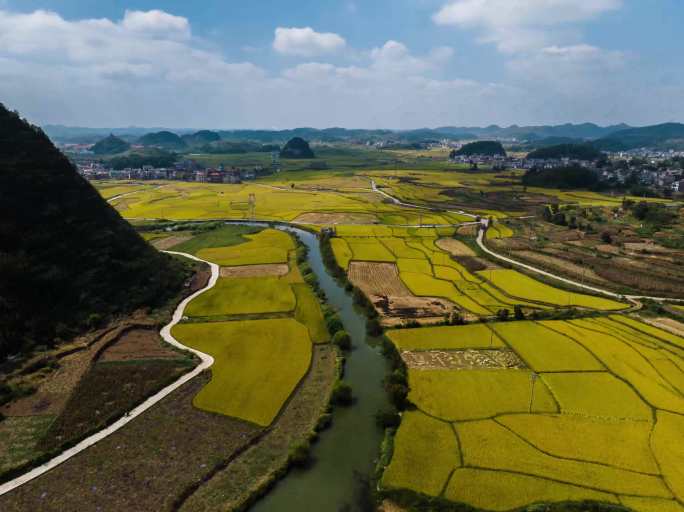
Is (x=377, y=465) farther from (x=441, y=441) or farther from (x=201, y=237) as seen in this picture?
(x=201, y=237)

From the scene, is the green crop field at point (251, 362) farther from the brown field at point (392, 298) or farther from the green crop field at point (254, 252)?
the green crop field at point (254, 252)

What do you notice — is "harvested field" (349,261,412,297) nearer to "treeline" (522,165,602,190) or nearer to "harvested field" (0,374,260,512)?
"harvested field" (0,374,260,512)

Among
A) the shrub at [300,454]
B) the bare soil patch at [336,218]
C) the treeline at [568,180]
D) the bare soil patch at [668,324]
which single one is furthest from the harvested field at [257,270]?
the treeline at [568,180]

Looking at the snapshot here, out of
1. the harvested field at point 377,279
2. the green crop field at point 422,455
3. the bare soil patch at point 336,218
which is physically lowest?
the green crop field at point 422,455

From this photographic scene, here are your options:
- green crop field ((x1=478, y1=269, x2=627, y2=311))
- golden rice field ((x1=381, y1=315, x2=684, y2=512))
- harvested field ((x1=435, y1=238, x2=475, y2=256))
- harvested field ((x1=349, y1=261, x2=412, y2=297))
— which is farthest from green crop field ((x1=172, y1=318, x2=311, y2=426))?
harvested field ((x1=435, y1=238, x2=475, y2=256))

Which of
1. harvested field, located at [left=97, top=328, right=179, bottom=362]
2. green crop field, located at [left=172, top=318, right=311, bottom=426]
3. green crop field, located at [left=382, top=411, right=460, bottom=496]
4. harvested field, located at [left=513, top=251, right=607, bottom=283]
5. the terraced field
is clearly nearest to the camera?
green crop field, located at [left=382, top=411, right=460, bottom=496]

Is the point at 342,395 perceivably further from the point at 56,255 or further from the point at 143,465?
the point at 56,255

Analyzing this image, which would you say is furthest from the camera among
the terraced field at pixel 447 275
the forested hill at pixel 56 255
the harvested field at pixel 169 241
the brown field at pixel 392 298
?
the harvested field at pixel 169 241
